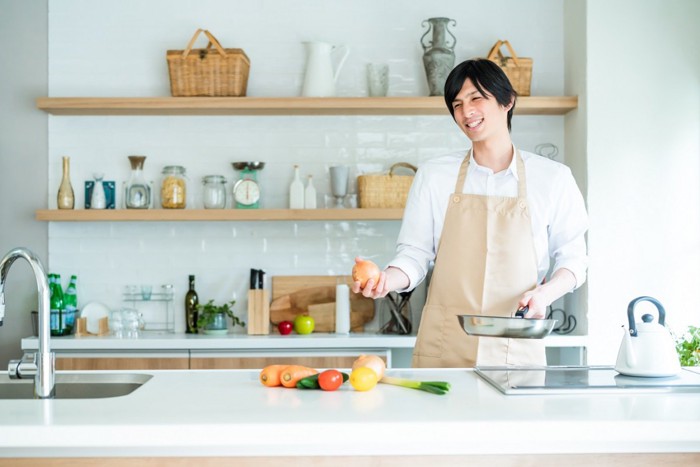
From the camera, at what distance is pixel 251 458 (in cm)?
186

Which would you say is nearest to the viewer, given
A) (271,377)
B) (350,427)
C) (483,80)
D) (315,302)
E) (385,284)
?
(350,427)

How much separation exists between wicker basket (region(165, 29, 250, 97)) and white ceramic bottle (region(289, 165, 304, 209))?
579 mm

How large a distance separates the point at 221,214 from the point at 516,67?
1.82m

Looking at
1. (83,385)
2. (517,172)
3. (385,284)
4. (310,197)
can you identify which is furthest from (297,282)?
(83,385)

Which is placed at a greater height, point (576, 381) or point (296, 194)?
point (296, 194)

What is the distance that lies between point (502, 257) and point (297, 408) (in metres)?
1.24

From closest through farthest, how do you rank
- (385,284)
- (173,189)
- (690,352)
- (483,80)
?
(385,284)
(483,80)
(690,352)
(173,189)

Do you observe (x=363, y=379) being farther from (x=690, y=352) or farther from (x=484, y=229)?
(x=690, y=352)

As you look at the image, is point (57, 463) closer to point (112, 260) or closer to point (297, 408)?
point (297, 408)

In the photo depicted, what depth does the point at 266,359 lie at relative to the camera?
169 inches

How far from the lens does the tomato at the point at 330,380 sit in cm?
216

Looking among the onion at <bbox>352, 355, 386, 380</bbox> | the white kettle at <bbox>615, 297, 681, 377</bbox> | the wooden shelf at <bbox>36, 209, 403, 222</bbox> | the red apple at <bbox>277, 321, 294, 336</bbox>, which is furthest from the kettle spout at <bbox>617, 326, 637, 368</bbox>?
the red apple at <bbox>277, 321, 294, 336</bbox>

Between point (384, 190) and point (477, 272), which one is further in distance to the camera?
point (384, 190)

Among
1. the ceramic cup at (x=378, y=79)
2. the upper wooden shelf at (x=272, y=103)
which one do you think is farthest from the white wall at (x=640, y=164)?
the ceramic cup at (x=378, y=79)
